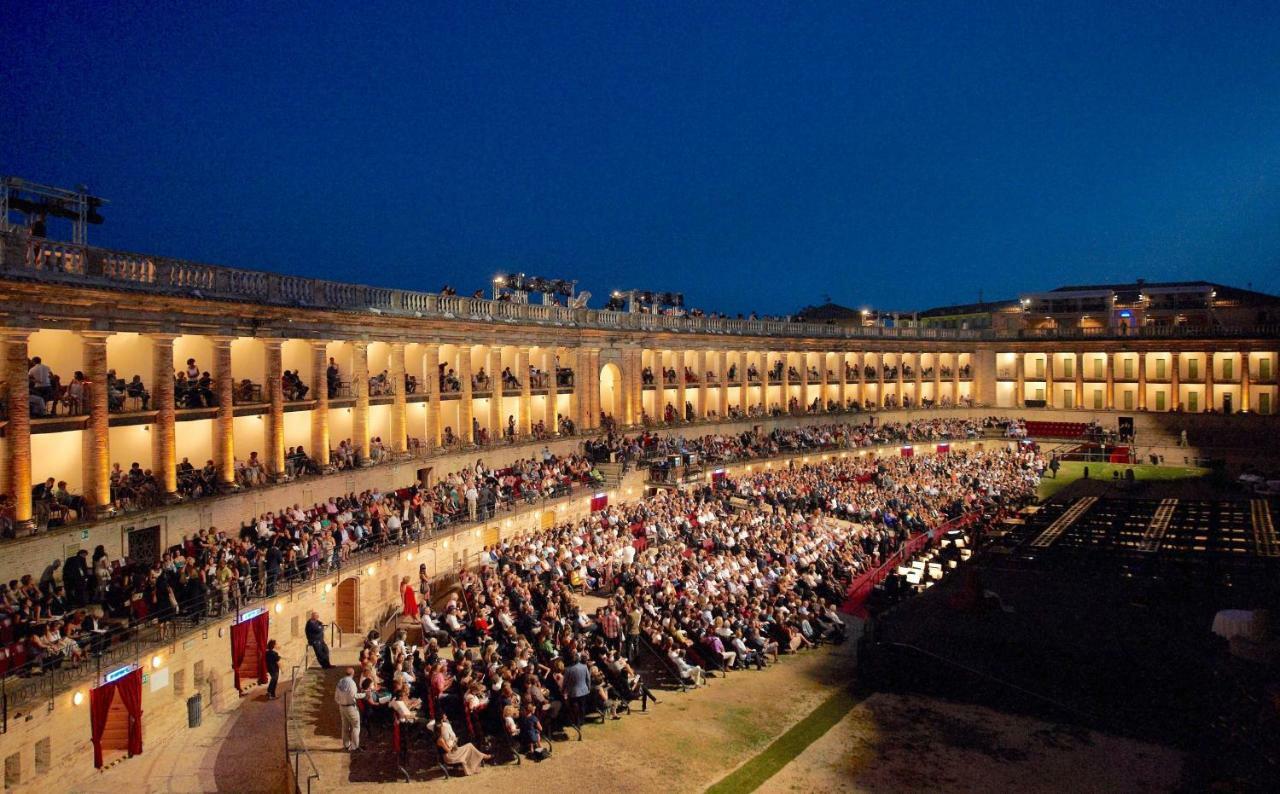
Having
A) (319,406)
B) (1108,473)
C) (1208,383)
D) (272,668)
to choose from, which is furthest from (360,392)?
(1208,383)

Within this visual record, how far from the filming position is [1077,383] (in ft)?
250

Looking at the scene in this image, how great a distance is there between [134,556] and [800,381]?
53.4 meters

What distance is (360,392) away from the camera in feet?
115

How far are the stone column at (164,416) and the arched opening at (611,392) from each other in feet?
99.9

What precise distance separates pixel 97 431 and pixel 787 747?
21.3 m

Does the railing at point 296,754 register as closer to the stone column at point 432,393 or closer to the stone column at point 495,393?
the stone column at point 432,393

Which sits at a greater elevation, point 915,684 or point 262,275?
point 262,275

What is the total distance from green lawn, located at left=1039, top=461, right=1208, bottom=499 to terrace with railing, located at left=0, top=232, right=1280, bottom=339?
74.3ft

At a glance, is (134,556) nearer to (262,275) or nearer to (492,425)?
(262,275)

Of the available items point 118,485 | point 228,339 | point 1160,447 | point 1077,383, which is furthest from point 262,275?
point 1077,383

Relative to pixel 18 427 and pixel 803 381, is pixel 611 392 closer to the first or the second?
pixel 803 381

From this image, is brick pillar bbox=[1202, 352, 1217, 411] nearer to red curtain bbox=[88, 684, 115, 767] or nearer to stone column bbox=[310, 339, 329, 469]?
stone column bbox=[310, 339, 329, 469]

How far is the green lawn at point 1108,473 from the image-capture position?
53750mm

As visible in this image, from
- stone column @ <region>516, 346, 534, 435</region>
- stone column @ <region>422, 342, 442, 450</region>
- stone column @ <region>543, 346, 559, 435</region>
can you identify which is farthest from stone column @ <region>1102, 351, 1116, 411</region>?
stone column @ <region>422, 342, 442, 450</region>
